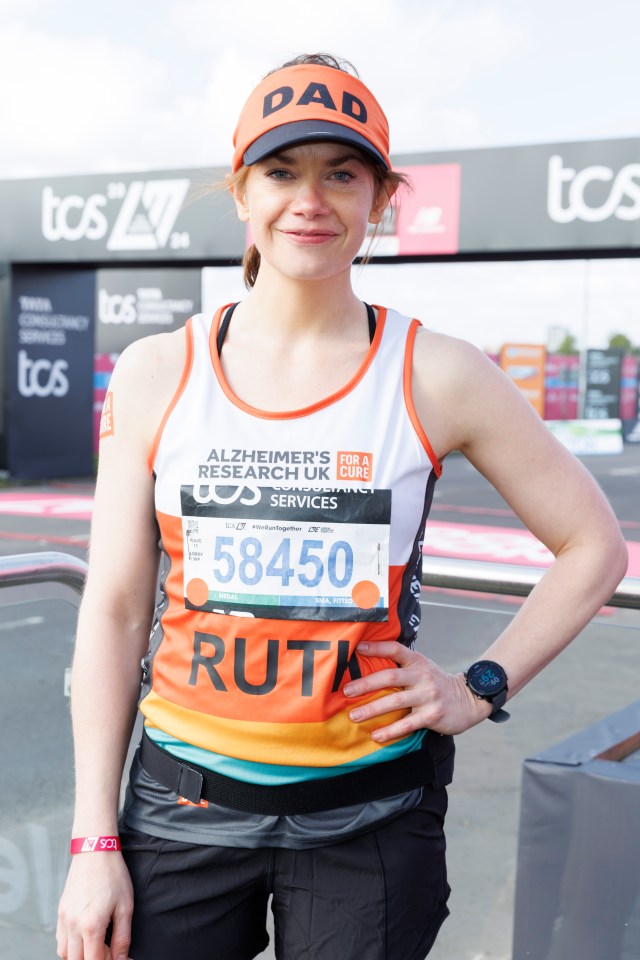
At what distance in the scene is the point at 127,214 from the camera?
41.7 feet

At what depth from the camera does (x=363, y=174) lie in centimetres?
123

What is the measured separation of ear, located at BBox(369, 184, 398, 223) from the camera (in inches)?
51.7

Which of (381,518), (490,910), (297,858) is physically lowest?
(490,910)

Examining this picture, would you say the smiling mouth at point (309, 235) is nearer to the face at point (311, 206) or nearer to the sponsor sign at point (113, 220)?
the face at point (311, 206)

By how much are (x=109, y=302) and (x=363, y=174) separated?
17.8m

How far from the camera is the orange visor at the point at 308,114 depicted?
3.86 feet

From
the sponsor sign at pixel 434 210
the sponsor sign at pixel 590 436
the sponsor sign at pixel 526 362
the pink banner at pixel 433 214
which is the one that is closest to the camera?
A: the sponsor sign at pixel 434 210

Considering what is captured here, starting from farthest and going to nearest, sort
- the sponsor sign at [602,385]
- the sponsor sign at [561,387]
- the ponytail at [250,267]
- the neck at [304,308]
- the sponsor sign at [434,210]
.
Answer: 1. the sponsor sign at [561,387]
2. the sponsor sign at [602,385]
3. the sponsor sign at [434,210]
4. the ponytail at [250,267]
5. the neck at [304,308]

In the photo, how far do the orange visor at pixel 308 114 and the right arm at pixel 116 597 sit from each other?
0.26 m

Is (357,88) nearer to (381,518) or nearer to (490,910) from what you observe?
(381,518)

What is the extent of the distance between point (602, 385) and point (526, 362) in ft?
9.73

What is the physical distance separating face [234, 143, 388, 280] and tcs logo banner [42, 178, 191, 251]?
11.5 metres

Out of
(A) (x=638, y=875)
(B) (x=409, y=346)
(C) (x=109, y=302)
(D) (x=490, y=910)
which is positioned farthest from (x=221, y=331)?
(C) (x=109, y=302)

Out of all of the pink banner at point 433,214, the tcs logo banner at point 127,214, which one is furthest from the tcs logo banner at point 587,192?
the tcs logo banner at point 127,214
